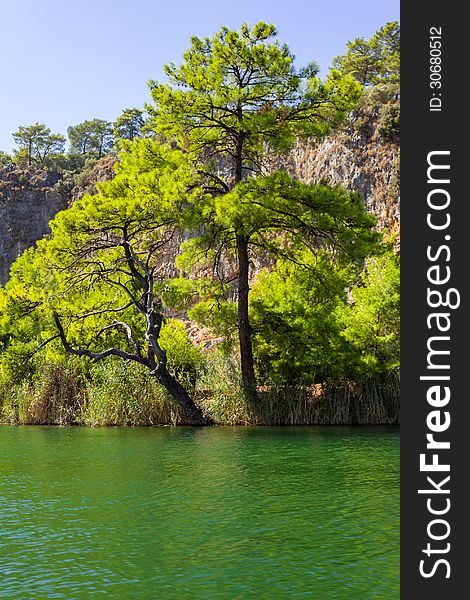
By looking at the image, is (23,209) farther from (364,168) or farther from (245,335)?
(245,335)

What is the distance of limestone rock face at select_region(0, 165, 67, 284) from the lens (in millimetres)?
65000

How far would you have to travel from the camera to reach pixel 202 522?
9.02 m

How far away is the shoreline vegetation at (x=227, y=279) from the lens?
21.9 m

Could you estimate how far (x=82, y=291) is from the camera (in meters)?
23.7

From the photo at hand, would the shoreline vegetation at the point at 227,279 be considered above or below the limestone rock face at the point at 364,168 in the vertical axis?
below

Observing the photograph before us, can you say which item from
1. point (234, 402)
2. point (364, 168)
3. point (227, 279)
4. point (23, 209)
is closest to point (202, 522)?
point (234, 402)

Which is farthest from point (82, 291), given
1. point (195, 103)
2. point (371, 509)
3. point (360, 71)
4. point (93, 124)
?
point (93, 124)

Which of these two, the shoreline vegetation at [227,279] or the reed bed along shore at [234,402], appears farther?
the reed bed along shore at [234,402]

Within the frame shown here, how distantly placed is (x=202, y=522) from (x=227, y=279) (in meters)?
14.9

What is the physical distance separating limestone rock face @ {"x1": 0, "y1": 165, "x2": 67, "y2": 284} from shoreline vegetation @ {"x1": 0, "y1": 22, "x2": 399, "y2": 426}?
4161 centimetres

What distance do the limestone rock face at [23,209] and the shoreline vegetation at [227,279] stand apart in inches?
1638

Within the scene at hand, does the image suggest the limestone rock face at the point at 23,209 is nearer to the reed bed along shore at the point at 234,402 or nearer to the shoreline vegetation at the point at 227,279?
the shoreline vegetation at the point at 227,279

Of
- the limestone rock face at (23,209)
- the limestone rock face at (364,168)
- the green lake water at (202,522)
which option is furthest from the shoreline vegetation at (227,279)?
the limestone rock face at (23,209)

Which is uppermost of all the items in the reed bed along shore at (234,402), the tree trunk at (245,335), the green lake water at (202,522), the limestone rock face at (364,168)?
the limestone rock face at (364,168)
